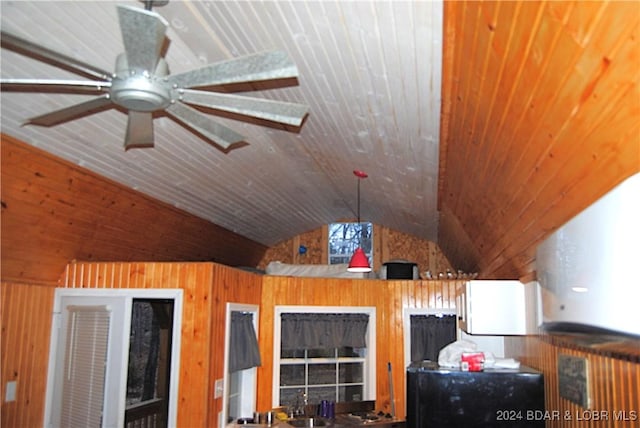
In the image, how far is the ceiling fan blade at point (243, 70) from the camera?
7.11ft

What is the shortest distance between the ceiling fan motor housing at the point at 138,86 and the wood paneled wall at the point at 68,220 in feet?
6.14

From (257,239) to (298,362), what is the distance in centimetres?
230

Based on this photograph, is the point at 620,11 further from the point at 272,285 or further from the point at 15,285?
the point at 272,285

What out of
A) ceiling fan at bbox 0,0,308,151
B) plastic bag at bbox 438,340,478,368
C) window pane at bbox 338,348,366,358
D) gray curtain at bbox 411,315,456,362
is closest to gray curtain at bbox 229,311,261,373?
window pane at bbox 338,348,366,358

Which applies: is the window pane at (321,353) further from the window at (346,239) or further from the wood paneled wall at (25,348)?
the wood paneled wall at (25,348)

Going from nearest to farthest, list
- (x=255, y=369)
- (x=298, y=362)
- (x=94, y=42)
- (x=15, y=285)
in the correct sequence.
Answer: (x=94, y=42), (x=15, y=285), (x=255, y=369), (x=298, y=362)

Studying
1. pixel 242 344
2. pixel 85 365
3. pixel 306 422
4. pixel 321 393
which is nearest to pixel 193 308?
pixel 242 344

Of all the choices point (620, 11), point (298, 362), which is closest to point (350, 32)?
point (620, 11)

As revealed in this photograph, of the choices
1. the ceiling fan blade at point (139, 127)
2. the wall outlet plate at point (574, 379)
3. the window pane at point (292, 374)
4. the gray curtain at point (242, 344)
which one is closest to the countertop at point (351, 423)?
the window pane at point (292, 374)

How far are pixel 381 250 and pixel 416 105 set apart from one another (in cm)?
584

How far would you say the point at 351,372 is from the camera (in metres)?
7.17

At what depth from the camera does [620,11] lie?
1468mm

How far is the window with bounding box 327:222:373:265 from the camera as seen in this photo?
9242mm

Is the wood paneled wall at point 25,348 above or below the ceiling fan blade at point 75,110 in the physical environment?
below
